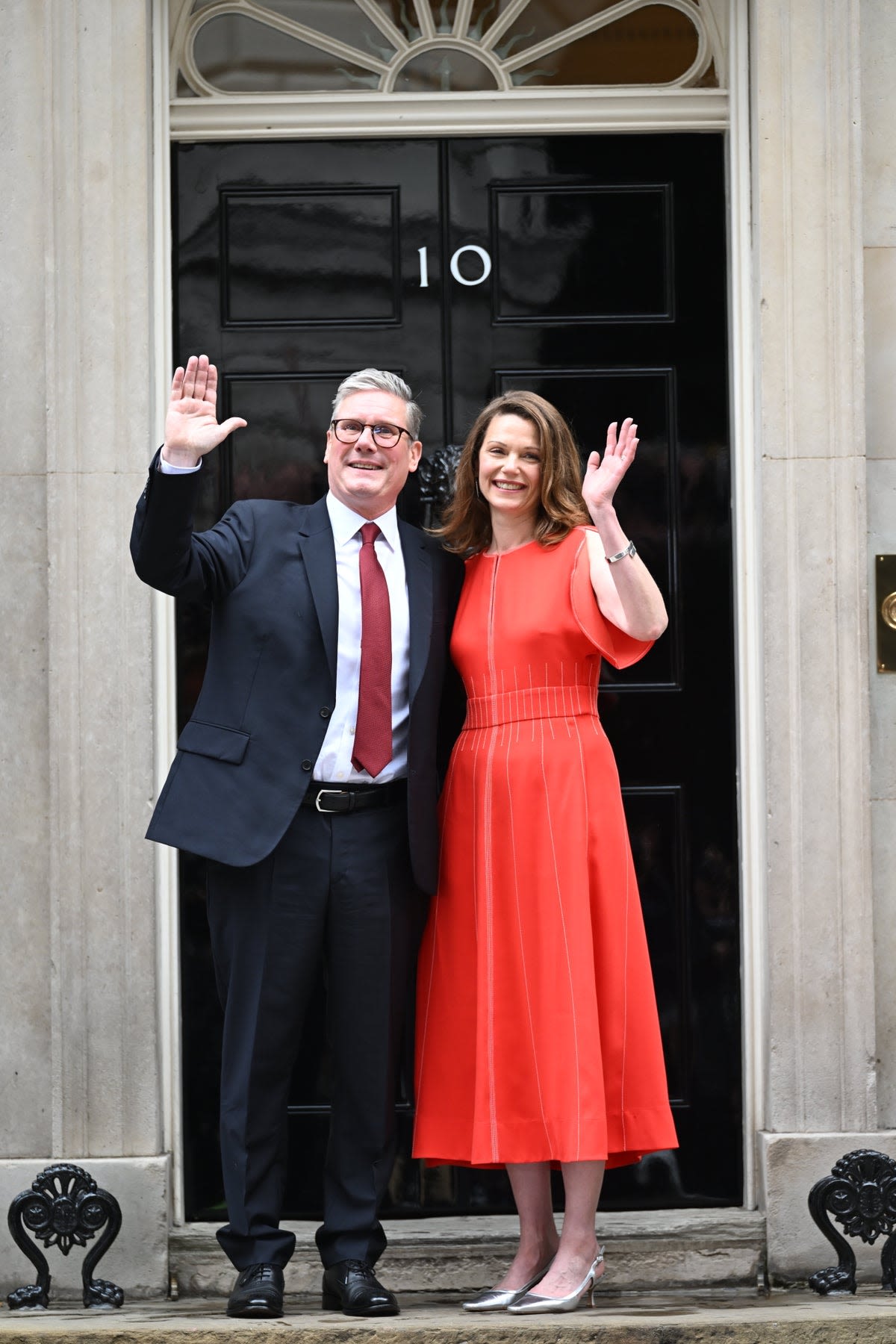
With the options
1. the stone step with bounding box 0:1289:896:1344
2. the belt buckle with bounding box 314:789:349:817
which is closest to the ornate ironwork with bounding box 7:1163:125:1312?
the stone step with bounding box 0:1289:896:1344

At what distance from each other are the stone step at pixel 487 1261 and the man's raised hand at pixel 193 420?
2.36 m

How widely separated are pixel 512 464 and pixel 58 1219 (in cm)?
229

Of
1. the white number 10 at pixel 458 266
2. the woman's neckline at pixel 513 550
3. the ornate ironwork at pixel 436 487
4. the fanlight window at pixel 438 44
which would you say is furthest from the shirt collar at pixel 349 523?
the fanlight window at pixel 438 44

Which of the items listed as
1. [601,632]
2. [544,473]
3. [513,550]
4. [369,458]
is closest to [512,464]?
[544,473]

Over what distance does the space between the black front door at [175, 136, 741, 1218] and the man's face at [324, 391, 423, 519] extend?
89 centimetres

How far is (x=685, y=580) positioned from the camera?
201 inches

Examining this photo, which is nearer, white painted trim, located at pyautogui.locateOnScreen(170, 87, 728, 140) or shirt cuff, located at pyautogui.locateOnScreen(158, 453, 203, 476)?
shirt cuff, located at pyautogui.locateOnScreen(158, 453, 203, 476)

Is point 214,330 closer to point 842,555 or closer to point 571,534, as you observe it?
point 571,534

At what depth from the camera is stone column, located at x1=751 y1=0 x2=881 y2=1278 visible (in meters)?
4.82

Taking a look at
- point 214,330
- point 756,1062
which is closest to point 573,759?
point 756,1062

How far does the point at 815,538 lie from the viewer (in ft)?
15.8

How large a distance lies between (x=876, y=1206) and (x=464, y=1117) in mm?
1122

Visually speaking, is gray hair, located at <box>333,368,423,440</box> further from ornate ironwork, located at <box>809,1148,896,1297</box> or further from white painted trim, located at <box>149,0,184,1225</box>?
ornate ironwork, located at <box>809,1148,896,1297</box>

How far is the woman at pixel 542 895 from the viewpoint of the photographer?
4027 mm
